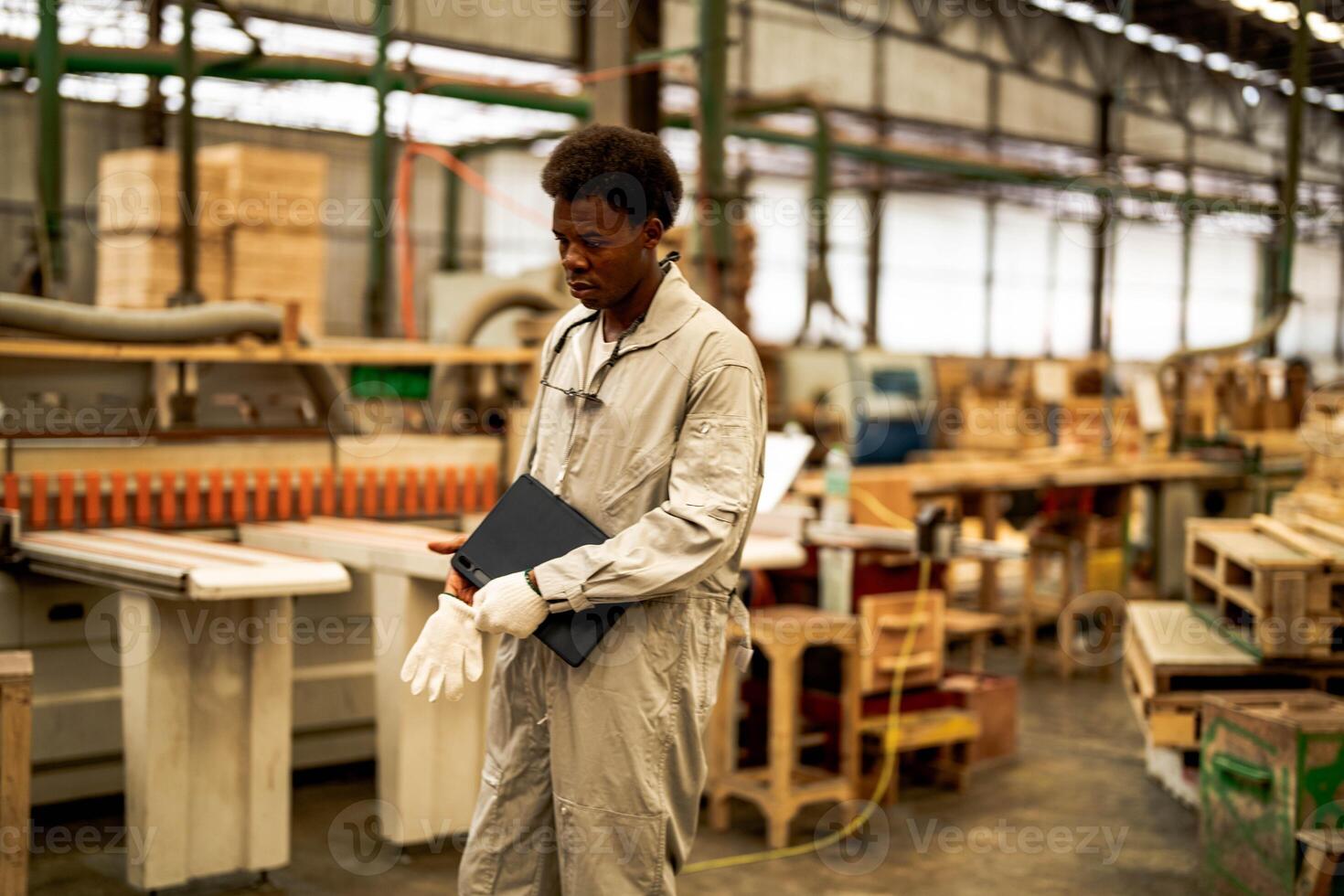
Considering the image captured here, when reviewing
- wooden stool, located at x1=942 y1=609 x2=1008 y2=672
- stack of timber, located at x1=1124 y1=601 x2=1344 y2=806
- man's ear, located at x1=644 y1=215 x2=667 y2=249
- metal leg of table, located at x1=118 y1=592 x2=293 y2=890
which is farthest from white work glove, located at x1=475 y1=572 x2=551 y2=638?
wooden stool, located at x1=942 y1=609 x2=1008 y2=672

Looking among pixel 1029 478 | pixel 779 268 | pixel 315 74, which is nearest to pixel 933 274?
pixel 779 268

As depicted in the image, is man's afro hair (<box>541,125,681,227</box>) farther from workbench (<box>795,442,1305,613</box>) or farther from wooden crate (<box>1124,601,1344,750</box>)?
workbench (<box>795,442,1305,613</box>)

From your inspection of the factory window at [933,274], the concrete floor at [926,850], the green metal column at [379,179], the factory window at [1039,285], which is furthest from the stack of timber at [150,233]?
the factory window at [1039,285]

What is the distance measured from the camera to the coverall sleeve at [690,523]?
2051mm

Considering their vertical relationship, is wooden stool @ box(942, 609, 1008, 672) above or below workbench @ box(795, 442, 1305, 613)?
below

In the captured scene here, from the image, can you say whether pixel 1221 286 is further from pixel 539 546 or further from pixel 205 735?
pixel 539 546

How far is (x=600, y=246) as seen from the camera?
2143 mm

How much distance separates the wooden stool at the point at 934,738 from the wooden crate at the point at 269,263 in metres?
3.22

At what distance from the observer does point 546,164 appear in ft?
7.24

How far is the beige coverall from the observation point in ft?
6.84

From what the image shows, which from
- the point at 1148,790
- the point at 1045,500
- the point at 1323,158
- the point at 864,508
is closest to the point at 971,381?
the point at 1045,500

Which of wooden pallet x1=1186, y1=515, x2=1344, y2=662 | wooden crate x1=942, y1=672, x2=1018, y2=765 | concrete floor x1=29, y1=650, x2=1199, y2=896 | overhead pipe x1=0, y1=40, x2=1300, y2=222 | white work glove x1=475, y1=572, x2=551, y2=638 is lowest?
concrete floor x1=29, y1=650, x2=1199, y2=896

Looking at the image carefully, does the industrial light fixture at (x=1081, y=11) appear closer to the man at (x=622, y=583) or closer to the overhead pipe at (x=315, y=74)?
the overhead pipe at (x=315, y=74)

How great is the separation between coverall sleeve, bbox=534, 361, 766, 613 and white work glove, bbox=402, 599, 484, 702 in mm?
200
